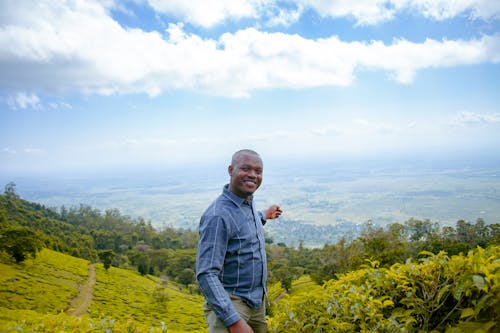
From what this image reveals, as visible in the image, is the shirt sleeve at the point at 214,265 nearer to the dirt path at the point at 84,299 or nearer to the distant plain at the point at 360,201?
the dirt path at the point at 84,299

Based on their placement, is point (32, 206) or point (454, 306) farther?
point (32, 206)

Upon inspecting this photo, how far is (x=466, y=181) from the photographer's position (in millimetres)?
148375

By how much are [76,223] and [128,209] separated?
8817 centimetres

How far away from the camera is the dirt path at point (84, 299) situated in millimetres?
27300

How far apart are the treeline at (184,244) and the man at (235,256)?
71.6ft

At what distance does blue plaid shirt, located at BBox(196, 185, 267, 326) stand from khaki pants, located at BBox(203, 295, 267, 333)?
4 cm

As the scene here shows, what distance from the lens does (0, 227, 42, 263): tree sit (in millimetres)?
32094

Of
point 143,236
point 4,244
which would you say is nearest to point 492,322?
point 4,244

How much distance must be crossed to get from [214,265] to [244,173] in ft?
2.06

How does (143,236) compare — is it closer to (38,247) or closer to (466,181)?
(38,247)

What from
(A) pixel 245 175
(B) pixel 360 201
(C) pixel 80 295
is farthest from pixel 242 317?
(B) pixel 360 201

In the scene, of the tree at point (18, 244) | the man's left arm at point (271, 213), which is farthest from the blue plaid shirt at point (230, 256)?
the tree at point (18, 244)

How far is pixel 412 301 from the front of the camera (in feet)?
6.25

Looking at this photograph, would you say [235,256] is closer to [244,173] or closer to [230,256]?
[230,256]
